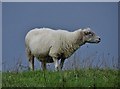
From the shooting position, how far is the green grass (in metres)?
9.37

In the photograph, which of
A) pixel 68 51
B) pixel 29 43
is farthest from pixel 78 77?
pixel 29 43

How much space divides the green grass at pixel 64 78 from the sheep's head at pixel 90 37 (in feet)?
9.53

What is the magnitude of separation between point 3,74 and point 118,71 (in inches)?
108

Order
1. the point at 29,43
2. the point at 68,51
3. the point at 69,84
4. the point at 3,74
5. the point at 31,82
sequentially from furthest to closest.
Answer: the point at 29,43 → the point at 68,51 → the point at 3,74 → the point at 31,82 → the point at 69,84

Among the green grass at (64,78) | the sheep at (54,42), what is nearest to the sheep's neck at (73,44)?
the sheep at (54,42)

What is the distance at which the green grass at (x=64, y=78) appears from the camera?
937 centimetres

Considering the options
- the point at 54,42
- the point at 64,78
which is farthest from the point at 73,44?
the point at 64,78

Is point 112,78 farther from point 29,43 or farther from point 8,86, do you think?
point 29,43

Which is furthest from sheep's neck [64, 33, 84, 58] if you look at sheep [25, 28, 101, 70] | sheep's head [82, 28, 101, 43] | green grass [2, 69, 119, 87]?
green grass [2, 69, 119, 87]

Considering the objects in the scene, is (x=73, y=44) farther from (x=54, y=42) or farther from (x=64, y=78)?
(x=64, y=78)

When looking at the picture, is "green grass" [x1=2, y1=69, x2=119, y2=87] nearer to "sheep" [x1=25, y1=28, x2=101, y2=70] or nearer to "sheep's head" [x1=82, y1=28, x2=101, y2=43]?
"sheep" [x1=25, y1=28, x2=101, y2=70]

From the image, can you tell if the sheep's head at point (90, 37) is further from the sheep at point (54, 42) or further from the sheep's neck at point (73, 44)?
the sheep's neck at point (73, 44)

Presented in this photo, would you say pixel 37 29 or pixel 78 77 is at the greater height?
pixel 37 29

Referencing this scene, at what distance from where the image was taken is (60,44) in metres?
13.6
